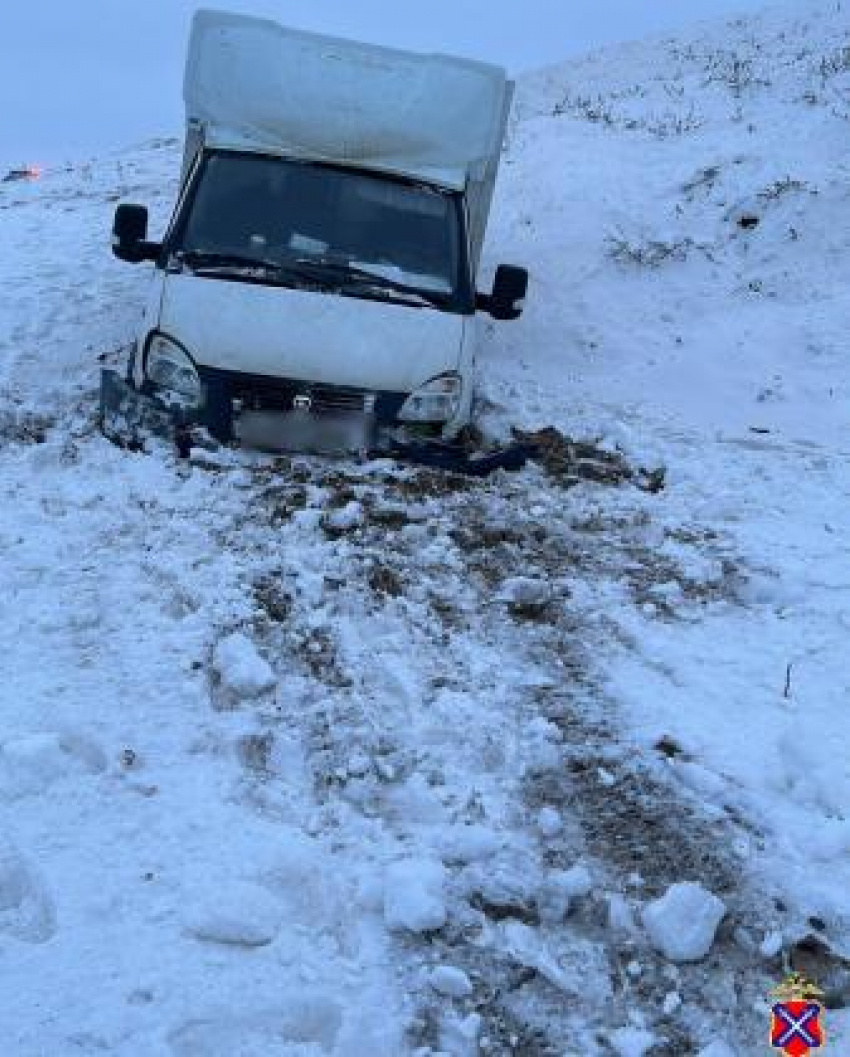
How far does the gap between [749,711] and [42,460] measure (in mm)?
4440

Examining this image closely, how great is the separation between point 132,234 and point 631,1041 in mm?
6927

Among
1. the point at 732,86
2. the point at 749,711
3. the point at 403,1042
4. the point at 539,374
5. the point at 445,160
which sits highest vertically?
the point at 732,86

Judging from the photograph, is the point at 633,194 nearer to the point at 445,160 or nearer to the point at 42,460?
the point at 445,160

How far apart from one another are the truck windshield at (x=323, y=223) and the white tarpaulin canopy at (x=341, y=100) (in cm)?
23

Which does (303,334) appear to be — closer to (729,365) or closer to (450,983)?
(450,983)

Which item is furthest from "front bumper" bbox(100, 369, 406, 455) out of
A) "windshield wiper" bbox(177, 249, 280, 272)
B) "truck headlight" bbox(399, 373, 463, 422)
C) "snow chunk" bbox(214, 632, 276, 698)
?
"snow chunk" bbox(214, 632, 276, 698)

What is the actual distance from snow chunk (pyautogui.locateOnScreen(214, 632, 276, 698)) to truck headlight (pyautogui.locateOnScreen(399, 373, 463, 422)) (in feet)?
8.34

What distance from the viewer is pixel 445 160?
877 centimetres

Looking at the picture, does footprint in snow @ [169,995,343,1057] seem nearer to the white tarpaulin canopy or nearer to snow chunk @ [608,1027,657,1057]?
snow chunk @ [608,1027,657,1057]

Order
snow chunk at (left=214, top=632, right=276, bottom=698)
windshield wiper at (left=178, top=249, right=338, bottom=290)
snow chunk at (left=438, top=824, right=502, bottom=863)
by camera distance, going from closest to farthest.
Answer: snow chunk at (left=438, top=824, right=502, bottom=863) → snow chunk at (left=214, top=632, right=276, bottom=698) → windshield wiper at (left=178, top=249, right=338, bottom=290)

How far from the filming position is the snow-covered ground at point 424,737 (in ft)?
11.1

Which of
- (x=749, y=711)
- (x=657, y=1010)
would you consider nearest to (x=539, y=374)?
(x=749, y=711)

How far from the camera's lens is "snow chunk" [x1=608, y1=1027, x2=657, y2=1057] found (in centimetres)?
324

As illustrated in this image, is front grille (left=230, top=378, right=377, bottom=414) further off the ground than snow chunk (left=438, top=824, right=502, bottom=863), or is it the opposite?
A: front grille (left=230, top=378, right=377, bottom=414)
